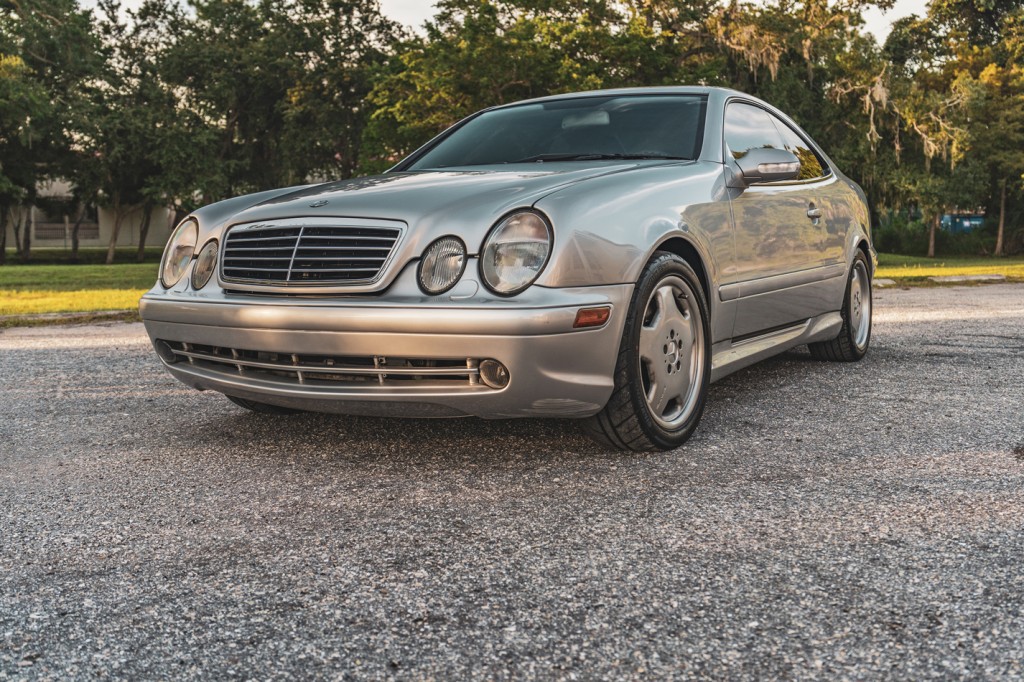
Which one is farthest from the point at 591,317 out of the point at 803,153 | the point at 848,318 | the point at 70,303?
the point at 70,303

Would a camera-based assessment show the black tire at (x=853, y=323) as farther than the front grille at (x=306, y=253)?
Yes

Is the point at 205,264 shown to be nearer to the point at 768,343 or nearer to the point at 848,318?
the point at 768,343

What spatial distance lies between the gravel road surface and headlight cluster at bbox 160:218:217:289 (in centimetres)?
67

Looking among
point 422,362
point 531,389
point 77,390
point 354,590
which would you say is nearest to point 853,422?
point 531,389

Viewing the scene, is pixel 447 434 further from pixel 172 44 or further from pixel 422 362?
pixel 172 44

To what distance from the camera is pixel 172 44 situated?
35.6 metres

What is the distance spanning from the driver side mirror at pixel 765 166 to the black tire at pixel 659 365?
26.6 inches

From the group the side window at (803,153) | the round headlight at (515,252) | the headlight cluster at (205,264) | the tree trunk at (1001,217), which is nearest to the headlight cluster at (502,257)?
the round headlight at (515,252)

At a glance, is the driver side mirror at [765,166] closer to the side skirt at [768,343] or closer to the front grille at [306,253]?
the side skirt at [768,343]

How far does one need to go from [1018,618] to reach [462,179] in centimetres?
253

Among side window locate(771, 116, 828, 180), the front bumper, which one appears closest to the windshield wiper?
the front bumper

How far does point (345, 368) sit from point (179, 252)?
1106 millimetres

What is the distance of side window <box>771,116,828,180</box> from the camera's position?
558 centimetres

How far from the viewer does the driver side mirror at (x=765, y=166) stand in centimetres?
446
